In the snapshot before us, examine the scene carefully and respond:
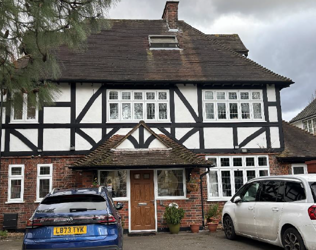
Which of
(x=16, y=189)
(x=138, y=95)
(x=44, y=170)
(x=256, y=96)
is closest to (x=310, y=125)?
(x=256, y=96)

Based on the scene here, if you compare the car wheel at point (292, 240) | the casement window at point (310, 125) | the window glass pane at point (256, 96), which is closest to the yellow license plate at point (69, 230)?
the car wheel at point (292, 240)

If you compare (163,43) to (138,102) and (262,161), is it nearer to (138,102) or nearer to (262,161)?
(138,102)

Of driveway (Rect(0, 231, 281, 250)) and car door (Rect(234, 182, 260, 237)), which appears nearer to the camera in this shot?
car door (Rect(234, 182, 260, 237))

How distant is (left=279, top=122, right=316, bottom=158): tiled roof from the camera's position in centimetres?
1288

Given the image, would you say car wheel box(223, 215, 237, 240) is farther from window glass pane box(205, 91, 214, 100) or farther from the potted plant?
window glass pane box(205, 91, 214, 100)

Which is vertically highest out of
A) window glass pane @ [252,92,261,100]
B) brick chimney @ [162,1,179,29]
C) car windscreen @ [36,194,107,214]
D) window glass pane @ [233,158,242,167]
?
brick chimney @ [162,1,179,29]

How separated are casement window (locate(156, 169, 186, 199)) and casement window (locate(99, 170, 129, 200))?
115 centimetres

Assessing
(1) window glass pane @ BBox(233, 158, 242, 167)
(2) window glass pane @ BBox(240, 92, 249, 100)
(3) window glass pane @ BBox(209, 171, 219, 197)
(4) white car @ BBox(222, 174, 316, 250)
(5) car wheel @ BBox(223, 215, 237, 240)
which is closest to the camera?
(4) white car @ BBox(222, 174, 316, 250)

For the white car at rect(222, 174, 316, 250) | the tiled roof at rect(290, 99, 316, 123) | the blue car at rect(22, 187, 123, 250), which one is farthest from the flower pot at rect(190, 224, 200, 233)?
the tiled roof at rect(290, 99, 316, 123)

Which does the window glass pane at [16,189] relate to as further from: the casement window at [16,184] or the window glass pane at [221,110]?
the window glass pane at [221,110]

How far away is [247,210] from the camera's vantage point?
317 inches

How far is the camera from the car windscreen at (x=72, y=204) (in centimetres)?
563

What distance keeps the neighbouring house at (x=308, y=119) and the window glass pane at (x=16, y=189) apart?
70.2 feet

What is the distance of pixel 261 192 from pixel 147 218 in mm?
4925
